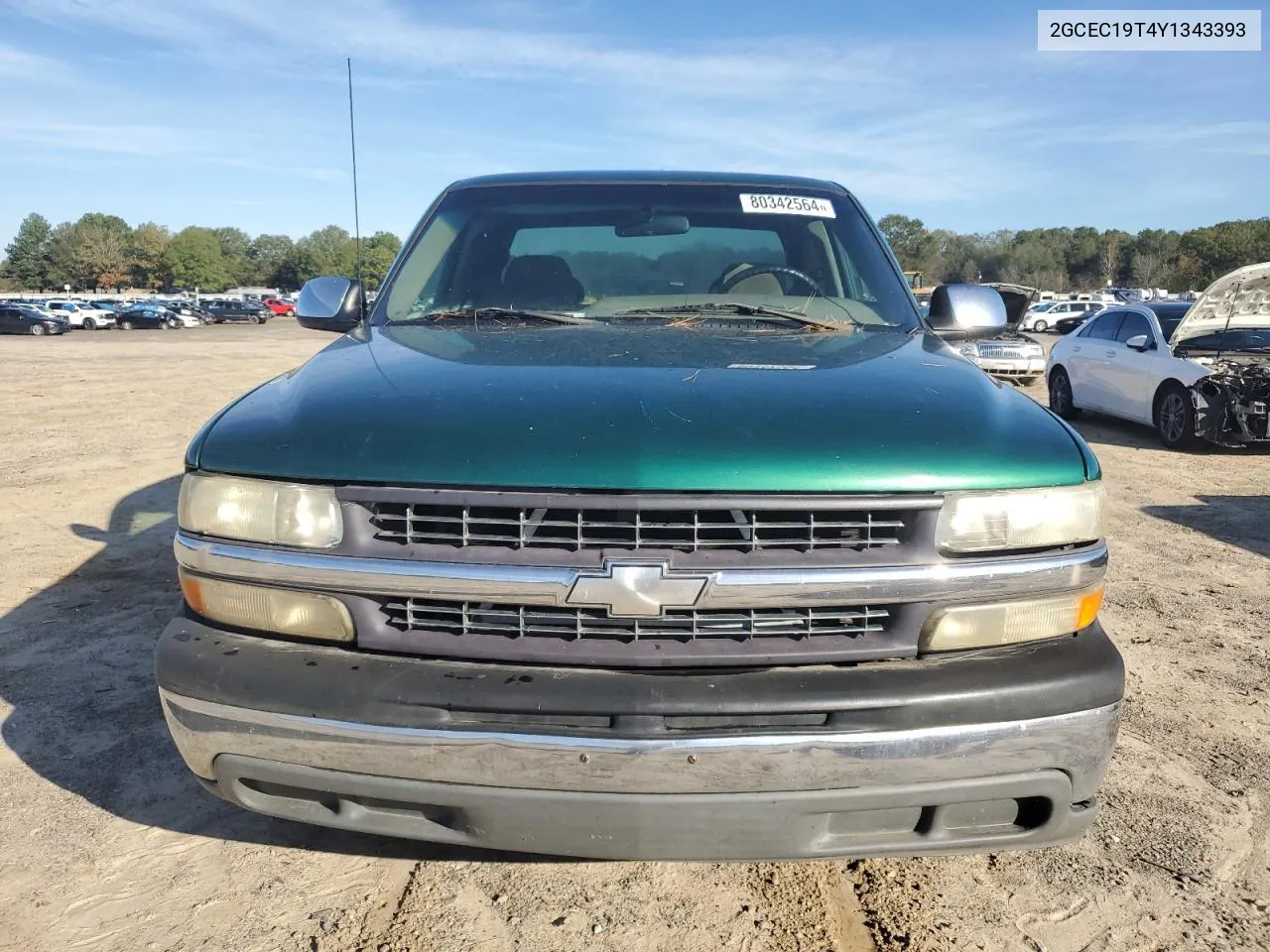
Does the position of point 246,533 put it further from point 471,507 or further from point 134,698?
point 134,698

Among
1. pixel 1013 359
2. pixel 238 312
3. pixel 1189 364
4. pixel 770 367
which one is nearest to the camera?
pixel 770 367

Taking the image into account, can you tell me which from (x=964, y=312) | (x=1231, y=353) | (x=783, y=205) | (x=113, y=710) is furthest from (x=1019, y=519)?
(x=1231, y=353)

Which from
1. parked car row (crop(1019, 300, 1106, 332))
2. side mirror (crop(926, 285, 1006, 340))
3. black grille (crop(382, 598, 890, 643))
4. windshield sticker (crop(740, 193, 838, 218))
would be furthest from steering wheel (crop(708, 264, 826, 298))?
parked car row (crop(1019, 300, 1106, 332))

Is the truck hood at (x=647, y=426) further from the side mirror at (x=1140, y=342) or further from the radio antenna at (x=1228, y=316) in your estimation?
the side mirror at (x=1140, y=342)

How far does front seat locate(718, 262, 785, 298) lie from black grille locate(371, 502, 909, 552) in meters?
1.56

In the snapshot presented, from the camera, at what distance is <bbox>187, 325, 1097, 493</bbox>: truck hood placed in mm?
1903

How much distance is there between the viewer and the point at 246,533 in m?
2.05

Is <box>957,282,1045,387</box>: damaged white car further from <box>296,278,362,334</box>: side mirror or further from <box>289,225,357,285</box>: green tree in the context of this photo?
<box>289,225,357,285</box>: green tree

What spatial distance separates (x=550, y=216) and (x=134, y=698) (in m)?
2.38

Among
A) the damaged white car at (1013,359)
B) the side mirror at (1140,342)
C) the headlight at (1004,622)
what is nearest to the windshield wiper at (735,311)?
the headlight at (1004,622)

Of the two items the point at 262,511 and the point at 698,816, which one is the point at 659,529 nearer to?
the point at 698,816

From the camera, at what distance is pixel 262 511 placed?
80.1 inches

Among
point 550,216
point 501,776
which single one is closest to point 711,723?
point 501,776

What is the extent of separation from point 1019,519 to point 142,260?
438 ft
